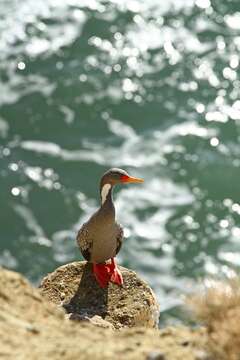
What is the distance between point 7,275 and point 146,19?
28.5 meters

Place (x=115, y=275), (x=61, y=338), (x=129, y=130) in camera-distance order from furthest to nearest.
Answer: (x=129, y=130)
(x=115, y=275)
(x=61, y=338)

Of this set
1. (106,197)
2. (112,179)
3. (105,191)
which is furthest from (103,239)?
(112,179)

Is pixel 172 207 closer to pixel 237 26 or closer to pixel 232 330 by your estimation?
pixel 237 26

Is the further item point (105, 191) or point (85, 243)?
point (105, 191)

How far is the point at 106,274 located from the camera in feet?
46.5

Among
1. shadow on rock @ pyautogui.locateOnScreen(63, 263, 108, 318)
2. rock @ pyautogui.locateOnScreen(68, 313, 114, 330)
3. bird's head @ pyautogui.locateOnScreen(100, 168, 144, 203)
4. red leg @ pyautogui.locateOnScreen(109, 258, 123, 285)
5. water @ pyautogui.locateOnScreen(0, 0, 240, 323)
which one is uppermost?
water @ pyautogui.locateOnScreen(0, 0, 240, 323)

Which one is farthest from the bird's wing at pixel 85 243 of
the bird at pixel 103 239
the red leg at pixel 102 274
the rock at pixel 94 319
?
the rock at pixel 94 319

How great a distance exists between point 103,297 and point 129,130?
62.6 feet

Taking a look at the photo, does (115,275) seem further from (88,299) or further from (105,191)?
(105,191)

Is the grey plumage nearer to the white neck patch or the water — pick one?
the white neck patch

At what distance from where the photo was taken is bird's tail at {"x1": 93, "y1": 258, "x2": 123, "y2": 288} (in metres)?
14.0

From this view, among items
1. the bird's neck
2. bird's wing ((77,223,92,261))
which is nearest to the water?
bird's wing ((77,223,92,261))

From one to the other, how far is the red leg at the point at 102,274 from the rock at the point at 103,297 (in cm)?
9

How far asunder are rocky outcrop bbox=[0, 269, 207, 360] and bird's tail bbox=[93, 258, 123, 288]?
14.7ft
